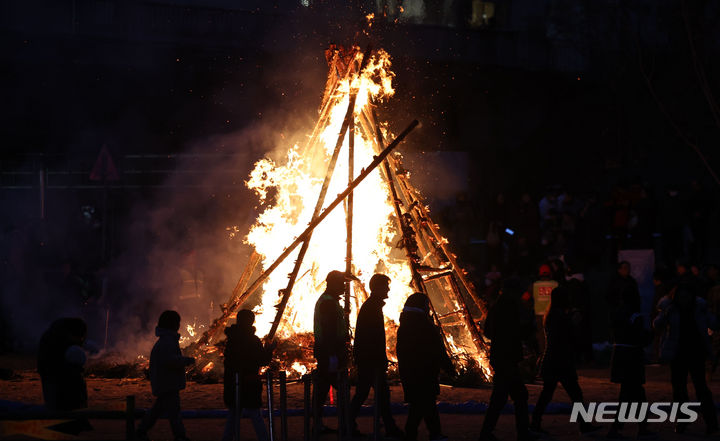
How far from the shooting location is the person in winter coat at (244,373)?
8.40 meters

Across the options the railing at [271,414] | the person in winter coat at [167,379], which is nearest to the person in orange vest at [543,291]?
the railing at [271,414]

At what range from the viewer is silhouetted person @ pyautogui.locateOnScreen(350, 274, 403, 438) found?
927cm

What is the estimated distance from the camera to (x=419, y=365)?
880 cm

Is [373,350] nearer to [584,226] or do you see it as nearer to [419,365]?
[419,365]

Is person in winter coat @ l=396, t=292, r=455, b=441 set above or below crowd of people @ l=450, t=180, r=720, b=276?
below

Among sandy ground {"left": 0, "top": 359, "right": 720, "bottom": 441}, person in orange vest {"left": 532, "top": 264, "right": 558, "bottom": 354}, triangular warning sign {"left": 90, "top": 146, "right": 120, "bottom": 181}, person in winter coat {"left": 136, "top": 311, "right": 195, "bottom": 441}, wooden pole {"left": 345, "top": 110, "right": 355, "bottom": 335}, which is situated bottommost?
sandy ground {"left": 0, "top": 359, "right": 720, "bottom": 441}

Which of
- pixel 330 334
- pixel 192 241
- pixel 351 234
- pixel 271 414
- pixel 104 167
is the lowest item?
pixel 271 414

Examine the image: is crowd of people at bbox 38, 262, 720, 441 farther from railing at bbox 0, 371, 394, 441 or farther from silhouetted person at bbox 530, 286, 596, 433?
railing at bbox 0, 371, 394, 441

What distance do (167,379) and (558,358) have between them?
389 centimetres

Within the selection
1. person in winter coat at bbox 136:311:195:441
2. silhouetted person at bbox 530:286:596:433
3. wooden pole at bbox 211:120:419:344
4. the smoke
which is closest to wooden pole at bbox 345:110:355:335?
wooden pole at bbox 211:120:419:344

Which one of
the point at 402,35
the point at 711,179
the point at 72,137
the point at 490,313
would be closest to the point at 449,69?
the point at 402,35

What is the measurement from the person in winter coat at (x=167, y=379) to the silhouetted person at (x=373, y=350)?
164cm

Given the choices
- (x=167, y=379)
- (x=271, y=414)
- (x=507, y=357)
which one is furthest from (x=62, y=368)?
(x=507, y=357)

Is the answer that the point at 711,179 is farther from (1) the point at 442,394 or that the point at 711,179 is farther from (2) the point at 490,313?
(2) the point at 490,313
